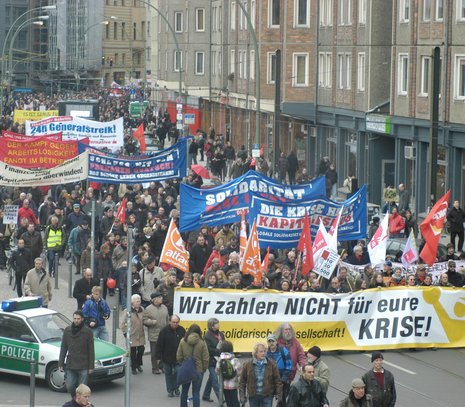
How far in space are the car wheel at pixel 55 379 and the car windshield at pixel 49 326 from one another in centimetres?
48

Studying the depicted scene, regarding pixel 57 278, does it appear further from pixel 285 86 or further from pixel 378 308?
pixel 285 86

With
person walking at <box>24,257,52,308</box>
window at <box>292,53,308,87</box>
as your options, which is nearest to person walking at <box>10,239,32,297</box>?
person walking at <box>24,257,52,308</box>

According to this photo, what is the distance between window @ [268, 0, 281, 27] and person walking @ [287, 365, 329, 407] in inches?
1852

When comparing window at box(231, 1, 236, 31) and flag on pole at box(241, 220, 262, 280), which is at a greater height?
window at box(231, 1, 236, 31)

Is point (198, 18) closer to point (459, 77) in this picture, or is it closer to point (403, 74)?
point (403, 74)

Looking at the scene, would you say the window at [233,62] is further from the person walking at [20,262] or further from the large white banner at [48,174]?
the person walking at [20,262]

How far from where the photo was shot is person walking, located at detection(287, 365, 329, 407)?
15.8 metres

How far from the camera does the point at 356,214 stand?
Result: 26641 mm

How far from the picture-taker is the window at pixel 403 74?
156 feet

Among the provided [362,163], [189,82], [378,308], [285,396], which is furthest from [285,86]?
[285,396]

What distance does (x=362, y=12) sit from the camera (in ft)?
171

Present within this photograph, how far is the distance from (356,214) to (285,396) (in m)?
8.92

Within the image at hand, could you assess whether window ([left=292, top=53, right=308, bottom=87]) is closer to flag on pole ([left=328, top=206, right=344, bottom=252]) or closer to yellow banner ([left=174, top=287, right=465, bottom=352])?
flag on pole ([left=328, top=206, right=344, bottom=252])

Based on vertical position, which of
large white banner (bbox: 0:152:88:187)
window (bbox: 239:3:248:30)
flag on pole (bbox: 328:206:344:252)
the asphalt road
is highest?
window (bbox: 239:3:248:30)
